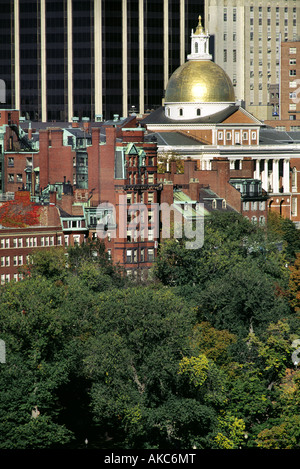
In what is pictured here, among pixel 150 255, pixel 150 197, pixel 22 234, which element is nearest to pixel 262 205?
pixel 150 197

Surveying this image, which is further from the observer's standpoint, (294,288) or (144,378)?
(294,288)

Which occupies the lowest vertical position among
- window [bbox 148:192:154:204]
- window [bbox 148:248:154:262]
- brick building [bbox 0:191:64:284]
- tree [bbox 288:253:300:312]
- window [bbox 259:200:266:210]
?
tree [bbox 288:253:300:312]

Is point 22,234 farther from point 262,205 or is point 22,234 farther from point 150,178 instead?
point 262,205

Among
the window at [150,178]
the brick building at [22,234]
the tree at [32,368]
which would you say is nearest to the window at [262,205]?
the window at [150,178]

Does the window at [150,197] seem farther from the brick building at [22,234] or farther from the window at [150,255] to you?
the brick building at [22,234]

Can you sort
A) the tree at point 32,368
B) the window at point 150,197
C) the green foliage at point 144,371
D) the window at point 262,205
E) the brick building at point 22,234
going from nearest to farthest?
the green foliage at point 144,371
the tree at point 32,368
the brick building at point 22,234
the window at point 150,197
the window at point 262,205

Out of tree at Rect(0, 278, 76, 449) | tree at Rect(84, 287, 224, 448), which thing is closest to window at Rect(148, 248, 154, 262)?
tree at Rect(0, 278, 76, 449)

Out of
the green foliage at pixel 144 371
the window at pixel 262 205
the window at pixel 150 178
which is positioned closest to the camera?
the green foliage at pixel 144 371

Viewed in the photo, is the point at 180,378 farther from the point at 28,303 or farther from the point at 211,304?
the point at 211,304

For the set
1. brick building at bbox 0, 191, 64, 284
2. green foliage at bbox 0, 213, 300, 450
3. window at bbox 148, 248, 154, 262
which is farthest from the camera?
window at bbox 148, 248, 154, 262

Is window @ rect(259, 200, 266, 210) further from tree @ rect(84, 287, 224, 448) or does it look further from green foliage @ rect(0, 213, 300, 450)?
tree @ rect(84, 287, 224, 448)

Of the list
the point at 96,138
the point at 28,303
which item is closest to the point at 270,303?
the point at 28,303

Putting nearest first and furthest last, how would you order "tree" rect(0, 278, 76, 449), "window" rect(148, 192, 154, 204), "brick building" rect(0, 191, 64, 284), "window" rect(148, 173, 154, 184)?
"tree" rect(0, 278, 76, 449)
"brick building" rect(0, 191, 64, 284)
"window" rect(148, 192, 154, 204)
"window" rect(148, 173, 154, 184)

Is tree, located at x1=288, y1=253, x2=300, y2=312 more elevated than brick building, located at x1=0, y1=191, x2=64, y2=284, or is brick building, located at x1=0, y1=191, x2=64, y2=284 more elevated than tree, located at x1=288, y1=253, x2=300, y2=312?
brick building, located at x1=0, y1=191, x2=64, y2=284
